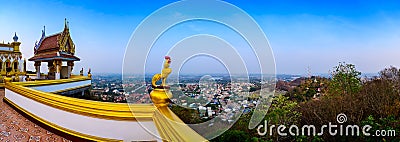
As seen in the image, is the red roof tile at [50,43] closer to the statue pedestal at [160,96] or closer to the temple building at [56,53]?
the temple building at [56,53]

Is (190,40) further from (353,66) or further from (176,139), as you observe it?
(353,66)

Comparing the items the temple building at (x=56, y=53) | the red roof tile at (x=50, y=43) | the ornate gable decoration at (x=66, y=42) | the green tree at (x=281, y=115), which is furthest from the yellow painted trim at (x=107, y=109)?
the red roof tile at (x=50, y=43)

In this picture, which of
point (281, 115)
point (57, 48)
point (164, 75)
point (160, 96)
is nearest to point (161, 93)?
point (160, 96)

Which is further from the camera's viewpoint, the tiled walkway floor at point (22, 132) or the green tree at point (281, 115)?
the green tree at point (281, 115)

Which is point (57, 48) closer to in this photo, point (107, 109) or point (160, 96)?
point (107, 109)

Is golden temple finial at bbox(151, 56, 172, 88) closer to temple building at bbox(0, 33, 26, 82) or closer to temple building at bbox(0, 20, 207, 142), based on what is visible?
temple building at bbox(0, 20, 207, 142)

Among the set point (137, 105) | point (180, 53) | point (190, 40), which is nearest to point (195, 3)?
point (190, 40)
